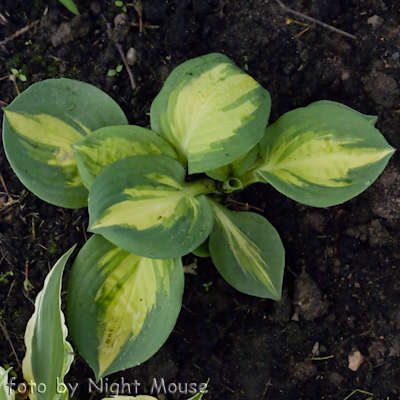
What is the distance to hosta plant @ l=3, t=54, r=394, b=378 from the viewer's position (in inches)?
38.6

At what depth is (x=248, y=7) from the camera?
143 centimetres

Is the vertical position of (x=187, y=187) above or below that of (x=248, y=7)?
below

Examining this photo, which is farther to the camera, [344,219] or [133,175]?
[344,219]

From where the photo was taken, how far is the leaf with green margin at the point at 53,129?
1.10 m

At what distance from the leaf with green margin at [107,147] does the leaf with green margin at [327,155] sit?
350 millimetres

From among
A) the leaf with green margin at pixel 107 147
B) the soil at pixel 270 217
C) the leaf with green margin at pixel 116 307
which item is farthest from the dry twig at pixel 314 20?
the leaf with green margin at pixel 116 307

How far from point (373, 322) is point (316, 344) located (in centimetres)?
23

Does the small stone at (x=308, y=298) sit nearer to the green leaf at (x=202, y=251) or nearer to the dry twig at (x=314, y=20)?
the green leaf at (x=202, y=251)

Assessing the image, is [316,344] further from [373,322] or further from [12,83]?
[12,83]

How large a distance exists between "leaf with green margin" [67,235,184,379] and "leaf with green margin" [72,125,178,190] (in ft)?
0.68

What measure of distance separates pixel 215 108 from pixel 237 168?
26cm

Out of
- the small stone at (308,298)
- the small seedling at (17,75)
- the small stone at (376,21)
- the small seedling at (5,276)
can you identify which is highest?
the small seedling at (17,75)

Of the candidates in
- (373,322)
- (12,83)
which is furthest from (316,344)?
(12,83)

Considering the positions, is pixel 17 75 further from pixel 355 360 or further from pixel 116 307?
pixel 355 360
